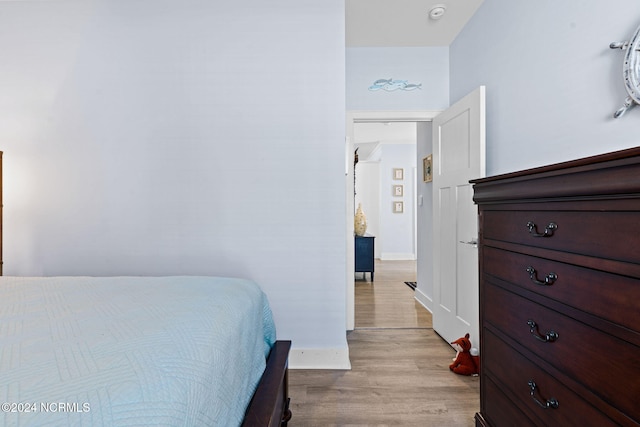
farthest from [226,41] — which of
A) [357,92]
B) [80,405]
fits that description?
[80,405]

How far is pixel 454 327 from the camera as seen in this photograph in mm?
2596

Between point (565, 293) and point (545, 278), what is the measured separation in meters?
0.08

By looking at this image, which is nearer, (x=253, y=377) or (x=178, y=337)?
(x=178, y=337)

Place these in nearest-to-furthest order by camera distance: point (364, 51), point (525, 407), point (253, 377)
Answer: point (525, 407) → point (253, 377) → point (364, 51)

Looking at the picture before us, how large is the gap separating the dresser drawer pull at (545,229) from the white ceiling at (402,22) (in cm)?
212

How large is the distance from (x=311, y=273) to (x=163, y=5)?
211cm

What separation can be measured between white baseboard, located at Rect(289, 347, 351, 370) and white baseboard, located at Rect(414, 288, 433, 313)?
160 centimetres

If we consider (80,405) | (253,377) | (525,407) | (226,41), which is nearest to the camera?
(80,405)

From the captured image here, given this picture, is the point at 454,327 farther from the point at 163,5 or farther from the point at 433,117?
the point at 163,5

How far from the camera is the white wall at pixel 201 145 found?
2.21 metres

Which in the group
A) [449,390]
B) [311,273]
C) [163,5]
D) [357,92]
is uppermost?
[163,5]

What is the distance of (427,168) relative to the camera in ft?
11.7

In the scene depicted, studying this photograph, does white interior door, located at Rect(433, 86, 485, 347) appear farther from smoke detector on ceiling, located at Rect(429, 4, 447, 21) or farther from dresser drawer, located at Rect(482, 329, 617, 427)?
dresser drawer, located at Rect(482, 329, 617, 427)

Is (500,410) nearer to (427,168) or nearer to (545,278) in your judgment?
(545,278)
